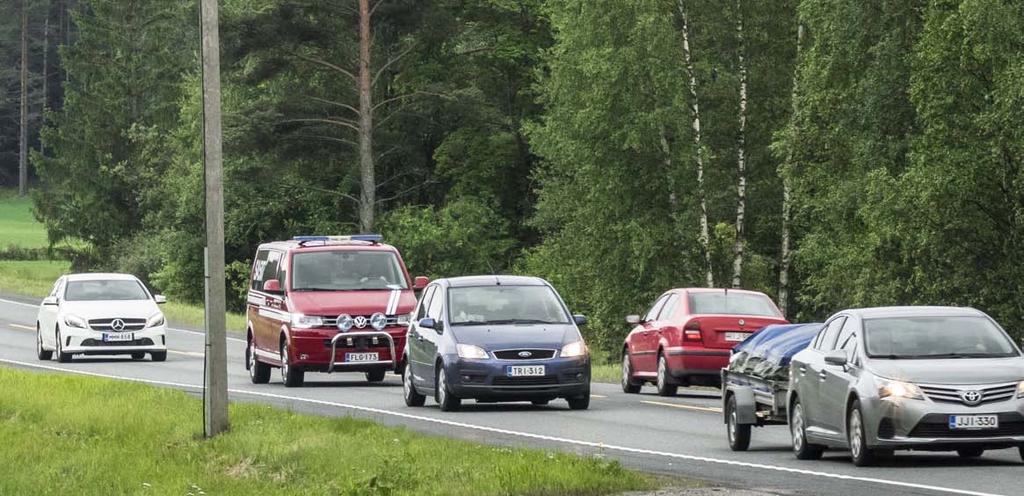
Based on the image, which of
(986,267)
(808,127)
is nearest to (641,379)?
(986,267)

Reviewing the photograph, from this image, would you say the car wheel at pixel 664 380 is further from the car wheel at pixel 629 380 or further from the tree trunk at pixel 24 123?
the tree trunk at pixel 24 123

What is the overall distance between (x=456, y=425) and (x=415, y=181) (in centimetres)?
4889

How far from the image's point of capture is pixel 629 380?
31.5 m

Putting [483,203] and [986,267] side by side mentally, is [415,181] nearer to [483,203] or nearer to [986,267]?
[483,203]

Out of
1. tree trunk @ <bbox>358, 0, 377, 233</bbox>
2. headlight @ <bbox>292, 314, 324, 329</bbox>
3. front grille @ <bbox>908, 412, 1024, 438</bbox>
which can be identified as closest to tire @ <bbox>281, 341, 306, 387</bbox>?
headlight @ <bbox>292, 314, 324, 329</bbox>

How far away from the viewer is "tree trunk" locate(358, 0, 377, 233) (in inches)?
2477

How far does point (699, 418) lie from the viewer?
81.1ft

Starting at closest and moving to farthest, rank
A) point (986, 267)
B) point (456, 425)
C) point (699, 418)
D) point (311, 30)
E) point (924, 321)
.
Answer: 1. point (924, 321)
2. point (456, 425)
3. point (699, 418)
4. point (986, 267)
5. point (311, 30)

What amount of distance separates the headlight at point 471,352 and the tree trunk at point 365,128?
38.9 metres

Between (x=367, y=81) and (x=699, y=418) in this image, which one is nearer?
(x=699, y=418)

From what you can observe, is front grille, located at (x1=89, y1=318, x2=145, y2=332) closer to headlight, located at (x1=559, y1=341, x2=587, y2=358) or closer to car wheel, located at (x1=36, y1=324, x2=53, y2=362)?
car wheel, located at (x1=36, y1=324, x2=53, y2=362)

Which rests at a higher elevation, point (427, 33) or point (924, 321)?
point (427, 33)

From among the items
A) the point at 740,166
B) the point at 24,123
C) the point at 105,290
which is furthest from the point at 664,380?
the point at 24,123

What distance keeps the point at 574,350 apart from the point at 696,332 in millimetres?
4800
